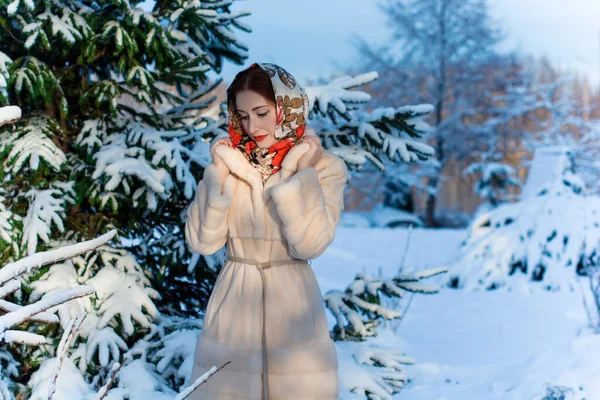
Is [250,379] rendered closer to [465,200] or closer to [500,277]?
[500,277]

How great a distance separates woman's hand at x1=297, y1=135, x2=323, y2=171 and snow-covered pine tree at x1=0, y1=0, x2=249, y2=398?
1.15 meters

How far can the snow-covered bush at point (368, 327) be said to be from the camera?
348 centimetres

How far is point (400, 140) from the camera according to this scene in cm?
383

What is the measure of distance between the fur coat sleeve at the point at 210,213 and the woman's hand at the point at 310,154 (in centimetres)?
29

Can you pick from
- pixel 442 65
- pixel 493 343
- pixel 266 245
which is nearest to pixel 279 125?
pixel 266 245

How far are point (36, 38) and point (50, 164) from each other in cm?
68

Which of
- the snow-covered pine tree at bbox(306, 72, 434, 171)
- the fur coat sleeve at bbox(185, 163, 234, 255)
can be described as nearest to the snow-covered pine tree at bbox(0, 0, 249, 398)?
the snow-covered pine tree at bbox(306, 72, 434, 171)

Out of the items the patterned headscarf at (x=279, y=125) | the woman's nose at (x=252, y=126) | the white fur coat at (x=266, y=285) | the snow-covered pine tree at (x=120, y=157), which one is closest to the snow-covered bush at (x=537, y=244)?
the snow-covered pine tree at (x=120, y=157)

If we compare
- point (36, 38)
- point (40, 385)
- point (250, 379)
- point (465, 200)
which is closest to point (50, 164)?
point (36, 38)

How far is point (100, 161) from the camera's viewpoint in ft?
10.6

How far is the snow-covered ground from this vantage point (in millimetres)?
3850

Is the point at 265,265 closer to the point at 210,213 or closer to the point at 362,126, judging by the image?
the point at 210,213

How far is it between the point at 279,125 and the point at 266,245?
467mm

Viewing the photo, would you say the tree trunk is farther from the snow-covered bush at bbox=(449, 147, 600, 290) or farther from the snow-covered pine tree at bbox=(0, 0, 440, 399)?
the snow-covered pine tree at bbox=(0, 0, 440, 399)
